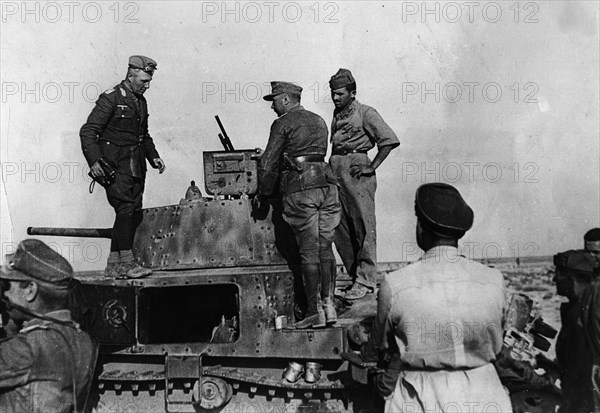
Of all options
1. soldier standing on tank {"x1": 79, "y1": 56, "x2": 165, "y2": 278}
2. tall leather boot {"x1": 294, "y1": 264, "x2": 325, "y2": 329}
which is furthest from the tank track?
soldier standing on tank {"x1": 79, "y1": 56, "x2": 165, "y2": 278}

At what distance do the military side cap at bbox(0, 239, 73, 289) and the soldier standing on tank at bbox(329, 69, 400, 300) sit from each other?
4.73 meters

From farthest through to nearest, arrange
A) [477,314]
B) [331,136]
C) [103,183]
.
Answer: [331,136]
[103,183]
[477,314]

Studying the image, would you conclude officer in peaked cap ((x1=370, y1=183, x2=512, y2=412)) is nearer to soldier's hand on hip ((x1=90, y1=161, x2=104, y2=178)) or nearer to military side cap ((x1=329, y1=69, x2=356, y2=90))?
military side cap ((x1=329, y1=69, x2=356, y2=90))

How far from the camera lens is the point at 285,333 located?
24.5 ft

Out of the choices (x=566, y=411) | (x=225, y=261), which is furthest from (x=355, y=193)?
(x=566, y=411)

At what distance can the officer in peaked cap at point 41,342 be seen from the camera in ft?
13.8

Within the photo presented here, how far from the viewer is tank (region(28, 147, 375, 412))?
7.39 meters

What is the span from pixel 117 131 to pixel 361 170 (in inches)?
115

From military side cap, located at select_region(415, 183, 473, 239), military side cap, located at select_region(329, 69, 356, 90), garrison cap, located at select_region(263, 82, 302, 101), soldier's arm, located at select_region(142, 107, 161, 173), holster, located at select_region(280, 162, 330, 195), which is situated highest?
military side cap, located at select_region(329, 69, 356, 90)

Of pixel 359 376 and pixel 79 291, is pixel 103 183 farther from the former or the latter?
pixel 359 376

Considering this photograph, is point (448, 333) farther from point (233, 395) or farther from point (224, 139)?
point (224, 139)

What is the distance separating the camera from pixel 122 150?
8.76 meters

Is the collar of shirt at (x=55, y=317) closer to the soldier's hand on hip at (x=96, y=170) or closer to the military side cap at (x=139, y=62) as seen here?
the soldier's hand on hip at (x=96, y=170)

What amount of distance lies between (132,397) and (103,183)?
2.42 m
